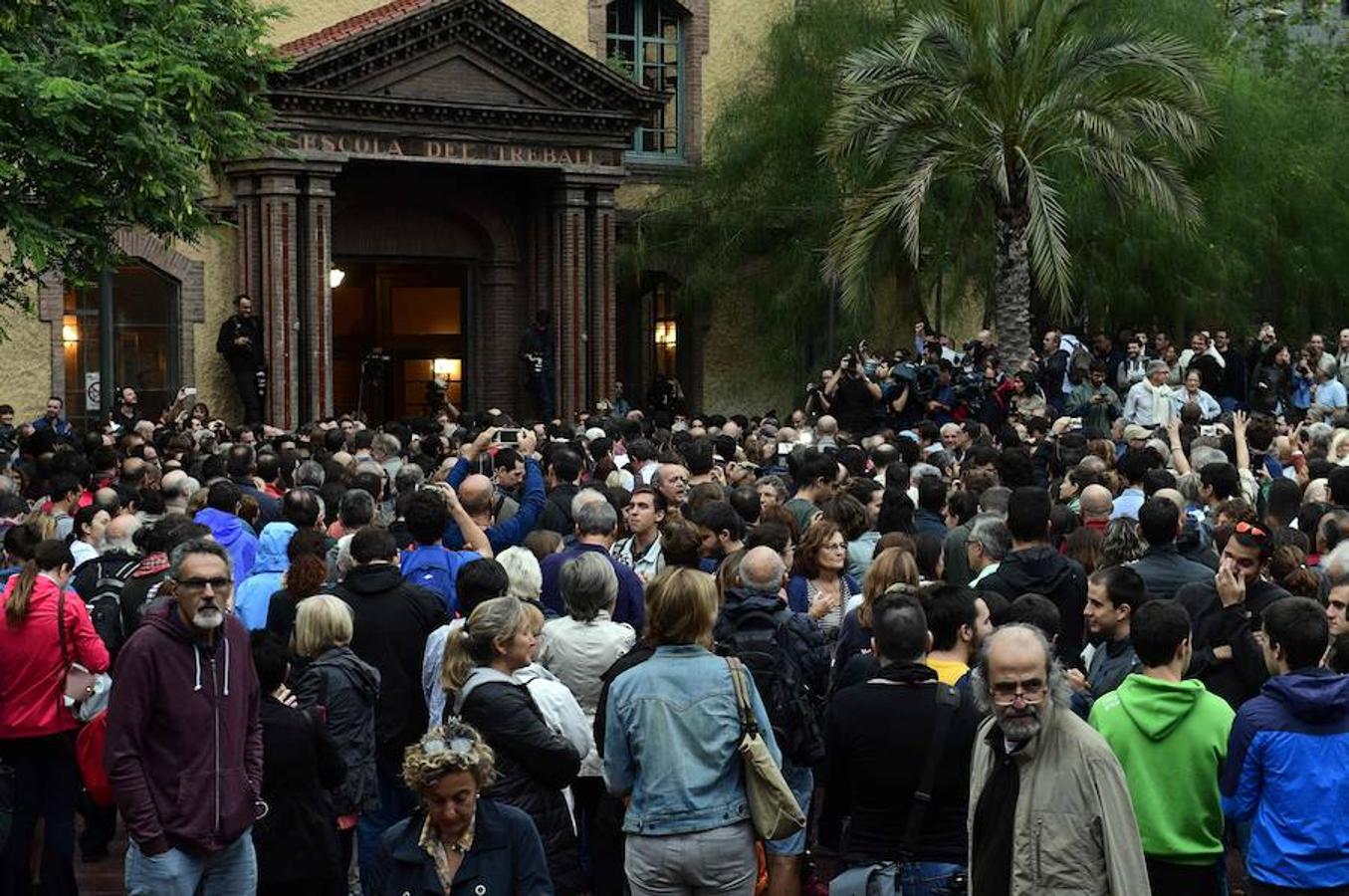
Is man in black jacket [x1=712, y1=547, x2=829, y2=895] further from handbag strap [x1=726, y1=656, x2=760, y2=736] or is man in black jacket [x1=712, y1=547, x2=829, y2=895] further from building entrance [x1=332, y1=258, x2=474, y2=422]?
building entrance [x1=332, y1=258, x2=474, y2=422]

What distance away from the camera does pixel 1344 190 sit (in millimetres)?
32531

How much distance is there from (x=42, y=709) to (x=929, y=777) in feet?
13.5

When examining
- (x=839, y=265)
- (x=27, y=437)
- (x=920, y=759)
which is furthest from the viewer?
(x=839, y=265)

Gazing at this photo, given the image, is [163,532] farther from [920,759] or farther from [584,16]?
[584,16]

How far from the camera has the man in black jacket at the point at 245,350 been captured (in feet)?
84.6

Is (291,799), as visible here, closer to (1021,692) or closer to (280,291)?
(1021,692)

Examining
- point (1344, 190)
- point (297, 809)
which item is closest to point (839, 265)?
point (1344, 190)

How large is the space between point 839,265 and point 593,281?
5560 mm

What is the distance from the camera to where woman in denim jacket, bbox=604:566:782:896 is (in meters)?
6.82

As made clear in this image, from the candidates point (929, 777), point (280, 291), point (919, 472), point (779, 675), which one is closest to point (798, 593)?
point (779, 675)

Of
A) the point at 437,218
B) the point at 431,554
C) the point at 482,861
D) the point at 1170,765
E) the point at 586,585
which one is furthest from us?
the point at 437,218

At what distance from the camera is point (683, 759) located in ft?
22.4

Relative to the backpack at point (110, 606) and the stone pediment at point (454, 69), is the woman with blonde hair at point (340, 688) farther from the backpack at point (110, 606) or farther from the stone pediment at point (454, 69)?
the stone pediment at point (454, 69)

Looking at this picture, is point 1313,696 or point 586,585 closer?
point 1313,696
